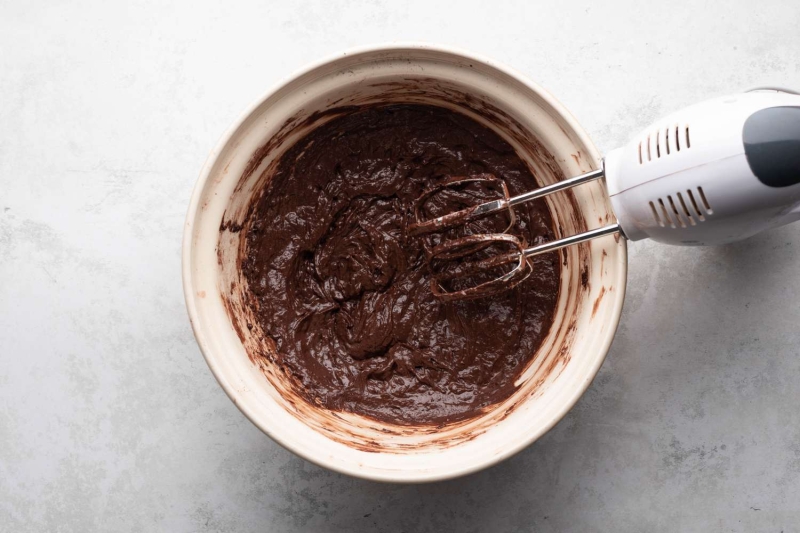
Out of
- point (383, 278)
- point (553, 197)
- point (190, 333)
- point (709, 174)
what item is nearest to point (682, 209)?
point (709, 174)

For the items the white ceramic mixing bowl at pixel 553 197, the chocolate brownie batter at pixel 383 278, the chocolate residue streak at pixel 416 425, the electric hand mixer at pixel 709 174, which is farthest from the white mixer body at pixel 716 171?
the chocolate brownie batter at pixel 383 278

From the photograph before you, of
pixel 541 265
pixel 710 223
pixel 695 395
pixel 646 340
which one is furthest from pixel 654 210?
pixel 695 395

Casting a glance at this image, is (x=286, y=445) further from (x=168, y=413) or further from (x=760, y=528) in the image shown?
(x=760, y=528)

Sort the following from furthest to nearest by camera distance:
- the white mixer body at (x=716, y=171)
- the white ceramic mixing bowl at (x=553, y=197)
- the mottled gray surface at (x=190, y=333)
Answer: the mottled gray surface at (x=190, y=333) → the white ceramic mixing bowl at (x=553, y=197) → the white mixer body at (x=716, y=171)

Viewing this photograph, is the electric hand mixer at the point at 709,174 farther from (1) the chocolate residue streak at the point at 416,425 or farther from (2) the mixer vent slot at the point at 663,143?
(1) the chocolate residue streak at the point at 416,425

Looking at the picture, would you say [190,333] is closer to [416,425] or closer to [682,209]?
[416,425]

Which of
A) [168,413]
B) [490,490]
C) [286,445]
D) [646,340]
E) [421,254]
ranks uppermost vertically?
[421,254]
